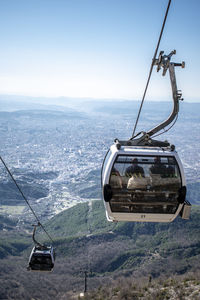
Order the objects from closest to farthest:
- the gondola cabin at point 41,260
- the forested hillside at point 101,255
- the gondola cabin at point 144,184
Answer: the gondola cabin at point 144,184
the gondola cabin at point 41,260
the forested hillside at point 101,255

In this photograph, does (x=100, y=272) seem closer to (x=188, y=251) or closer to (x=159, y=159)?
(x=188, y=251)

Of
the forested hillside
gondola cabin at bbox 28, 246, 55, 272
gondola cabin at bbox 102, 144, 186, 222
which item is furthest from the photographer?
the forested hillside

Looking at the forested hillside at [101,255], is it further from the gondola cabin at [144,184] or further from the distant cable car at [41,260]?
the gondola cabin at [144,184]

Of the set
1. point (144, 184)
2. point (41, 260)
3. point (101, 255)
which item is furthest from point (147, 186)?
point (101, 255)

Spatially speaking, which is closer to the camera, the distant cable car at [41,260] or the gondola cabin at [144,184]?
the gondola cabin at [144,184]

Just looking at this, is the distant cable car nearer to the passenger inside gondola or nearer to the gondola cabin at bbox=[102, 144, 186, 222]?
the gondola cabin at bbox=[102, 144, 186, 222]

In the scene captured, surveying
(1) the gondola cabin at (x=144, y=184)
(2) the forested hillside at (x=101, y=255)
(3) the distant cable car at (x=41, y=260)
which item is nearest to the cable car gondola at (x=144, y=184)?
(1) the gondola cabin at (x=144, y=184)

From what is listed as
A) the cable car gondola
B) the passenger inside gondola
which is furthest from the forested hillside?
the passenger inside gondola

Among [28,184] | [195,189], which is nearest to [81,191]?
[28,184]
